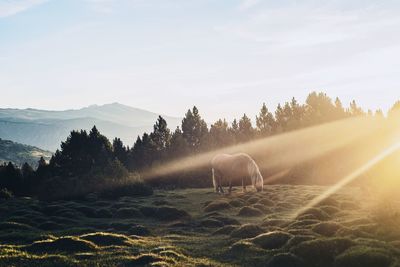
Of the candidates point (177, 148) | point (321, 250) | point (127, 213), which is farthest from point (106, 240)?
point (177, 148)

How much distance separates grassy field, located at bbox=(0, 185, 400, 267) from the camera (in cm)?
2834

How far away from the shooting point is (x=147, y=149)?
129 m

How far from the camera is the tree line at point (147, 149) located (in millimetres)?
89938

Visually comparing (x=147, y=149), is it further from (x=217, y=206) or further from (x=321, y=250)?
(x=321, y=250)

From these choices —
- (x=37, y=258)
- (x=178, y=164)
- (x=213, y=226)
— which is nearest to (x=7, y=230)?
(x=37, y=258)

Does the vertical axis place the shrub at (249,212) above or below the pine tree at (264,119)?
below

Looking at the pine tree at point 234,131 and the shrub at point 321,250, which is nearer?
the shrub at point 321,250

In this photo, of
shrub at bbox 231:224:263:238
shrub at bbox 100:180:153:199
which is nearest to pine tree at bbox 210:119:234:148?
shrub at bbox 100:180:153:199

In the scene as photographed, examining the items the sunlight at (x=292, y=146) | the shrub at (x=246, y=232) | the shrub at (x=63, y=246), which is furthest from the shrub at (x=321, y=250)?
the sunlight at (x=292, y=146)

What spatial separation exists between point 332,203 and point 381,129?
281ft

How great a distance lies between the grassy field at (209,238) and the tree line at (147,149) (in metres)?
29.5

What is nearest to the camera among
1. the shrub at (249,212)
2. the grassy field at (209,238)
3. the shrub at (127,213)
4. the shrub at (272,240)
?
the grassy field at (209,238)

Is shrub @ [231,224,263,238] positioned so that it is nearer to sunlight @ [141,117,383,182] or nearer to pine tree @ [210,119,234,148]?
sunlight @ [141,117,383,182]

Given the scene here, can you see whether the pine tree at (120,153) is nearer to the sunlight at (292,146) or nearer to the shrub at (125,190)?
the sunlight at (292,146)
